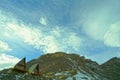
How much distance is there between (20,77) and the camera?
45750 mm

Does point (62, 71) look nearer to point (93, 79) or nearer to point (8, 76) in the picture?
point (93, 79)

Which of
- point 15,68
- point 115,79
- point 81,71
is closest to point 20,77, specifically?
point 15,68

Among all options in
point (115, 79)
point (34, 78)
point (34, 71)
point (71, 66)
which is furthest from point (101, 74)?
point (34, 78)

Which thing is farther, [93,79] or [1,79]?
[93,79]

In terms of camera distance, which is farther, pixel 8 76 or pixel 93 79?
pixel 93 79

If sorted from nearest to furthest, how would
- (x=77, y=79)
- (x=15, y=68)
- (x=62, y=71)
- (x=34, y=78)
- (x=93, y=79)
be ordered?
(x=34, y=78) < (x=15, y=68) < (x=77, y=79) < (x=93, y=79) < (x=62, y=71)

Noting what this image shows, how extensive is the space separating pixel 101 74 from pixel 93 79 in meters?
28.7

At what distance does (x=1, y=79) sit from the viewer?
43.3 m

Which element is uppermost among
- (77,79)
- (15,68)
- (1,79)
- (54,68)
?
(54,68)

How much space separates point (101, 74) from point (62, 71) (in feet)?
112

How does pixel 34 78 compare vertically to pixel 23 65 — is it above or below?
below

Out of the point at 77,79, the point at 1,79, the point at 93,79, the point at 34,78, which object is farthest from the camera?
the point at 93,79

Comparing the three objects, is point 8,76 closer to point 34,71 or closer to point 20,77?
point 20,77

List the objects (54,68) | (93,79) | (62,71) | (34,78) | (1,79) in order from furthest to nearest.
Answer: (54,68) < (62,71) < (93,79) < (34,78) < (1,79)
